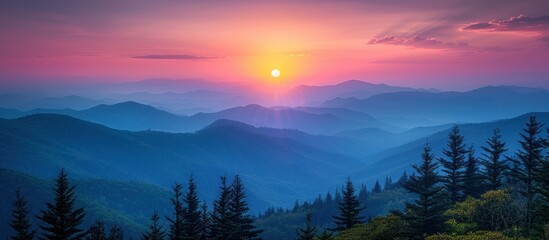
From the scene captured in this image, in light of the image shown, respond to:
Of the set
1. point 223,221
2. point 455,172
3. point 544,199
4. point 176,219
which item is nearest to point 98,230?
point 176,219

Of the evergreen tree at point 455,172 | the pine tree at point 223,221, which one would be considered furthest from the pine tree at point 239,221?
the evergreen tree at point 455,172

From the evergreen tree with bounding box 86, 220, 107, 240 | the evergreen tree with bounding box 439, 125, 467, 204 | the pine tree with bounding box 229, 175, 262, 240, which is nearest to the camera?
the pine tree with bounding box 229, 175, 262, 240

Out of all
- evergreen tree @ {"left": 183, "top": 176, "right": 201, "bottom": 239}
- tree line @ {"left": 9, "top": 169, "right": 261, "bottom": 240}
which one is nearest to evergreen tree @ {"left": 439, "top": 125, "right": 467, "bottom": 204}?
tree line @ {"left": 9, "top": 169, "right": 261, "bottom": 240}

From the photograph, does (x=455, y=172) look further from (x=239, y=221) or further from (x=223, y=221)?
(x=223, y=221)

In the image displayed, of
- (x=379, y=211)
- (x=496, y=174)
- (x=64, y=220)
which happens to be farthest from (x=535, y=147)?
(x=379, y=211)

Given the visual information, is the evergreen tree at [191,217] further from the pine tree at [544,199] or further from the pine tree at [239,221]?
the pine tree at [544,199]

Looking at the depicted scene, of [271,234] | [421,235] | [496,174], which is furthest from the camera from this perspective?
[271,234]

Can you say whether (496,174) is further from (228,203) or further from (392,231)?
(228,203)

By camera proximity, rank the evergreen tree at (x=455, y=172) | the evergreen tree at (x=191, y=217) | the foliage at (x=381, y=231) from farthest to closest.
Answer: the evergreen tree at (x=455, y=172) < the evergreen tree at (x=191, y=217) < the foliage at (x=381, y=231)

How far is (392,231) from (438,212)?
4.60 metres

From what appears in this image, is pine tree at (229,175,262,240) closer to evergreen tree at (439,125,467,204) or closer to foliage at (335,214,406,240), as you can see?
foliage at (335,214,406,240)

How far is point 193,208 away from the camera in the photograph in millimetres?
51125

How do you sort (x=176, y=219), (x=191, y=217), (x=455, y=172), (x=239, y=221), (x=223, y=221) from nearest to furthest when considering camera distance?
(x=176, y=219) < (x=223, y=221) < (x=239, y=221) < (x=191, y=217) < (x=455, y=172)

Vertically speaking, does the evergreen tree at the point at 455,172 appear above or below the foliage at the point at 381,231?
above
